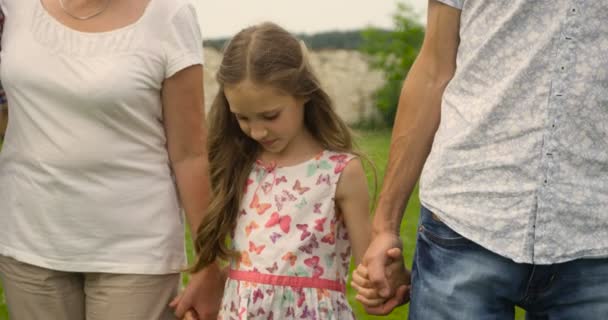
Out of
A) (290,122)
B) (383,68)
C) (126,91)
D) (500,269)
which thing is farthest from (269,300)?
(383,68)

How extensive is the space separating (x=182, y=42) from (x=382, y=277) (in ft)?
2.72

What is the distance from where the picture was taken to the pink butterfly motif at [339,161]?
121 inches

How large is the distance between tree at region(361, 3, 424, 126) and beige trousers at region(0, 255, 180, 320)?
48.5 feet

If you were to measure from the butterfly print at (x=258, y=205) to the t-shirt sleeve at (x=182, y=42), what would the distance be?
0.43m

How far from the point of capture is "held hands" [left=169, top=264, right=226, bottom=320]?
10.2 feet

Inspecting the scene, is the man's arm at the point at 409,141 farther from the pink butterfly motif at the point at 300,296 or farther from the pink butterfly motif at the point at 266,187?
the pink butterfly motif at the point at 266,187

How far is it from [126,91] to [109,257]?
1.44ft

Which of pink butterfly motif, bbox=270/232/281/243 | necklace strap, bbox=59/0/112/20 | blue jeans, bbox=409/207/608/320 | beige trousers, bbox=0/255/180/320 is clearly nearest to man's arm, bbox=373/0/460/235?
blue jeans, bbox=409/207/608/320

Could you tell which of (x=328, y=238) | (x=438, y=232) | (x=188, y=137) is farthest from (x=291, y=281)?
(x=438, y=232)

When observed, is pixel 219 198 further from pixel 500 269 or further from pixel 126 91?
pixel 500 269

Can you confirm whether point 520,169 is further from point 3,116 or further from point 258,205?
point 3,116

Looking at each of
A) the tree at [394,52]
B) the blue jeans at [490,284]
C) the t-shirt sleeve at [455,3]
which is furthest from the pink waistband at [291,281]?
the tree at [394,52]

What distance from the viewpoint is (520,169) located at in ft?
7.33

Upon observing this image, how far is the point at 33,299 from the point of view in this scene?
2.97 metres
